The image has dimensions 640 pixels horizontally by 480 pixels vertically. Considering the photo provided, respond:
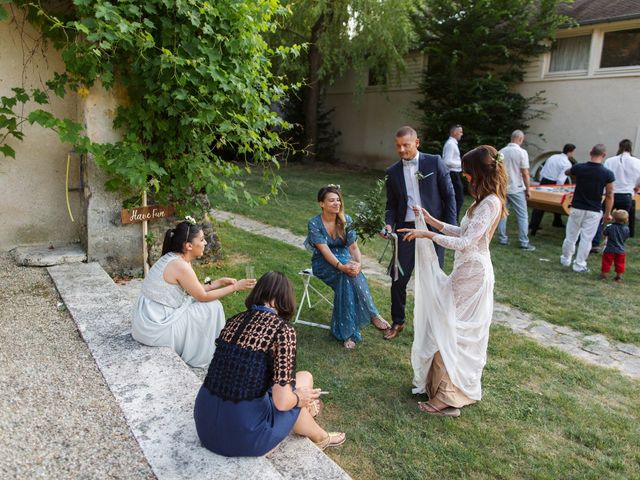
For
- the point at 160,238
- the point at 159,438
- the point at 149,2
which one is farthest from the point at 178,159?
the point at 159,438

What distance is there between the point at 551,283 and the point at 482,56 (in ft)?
31.1

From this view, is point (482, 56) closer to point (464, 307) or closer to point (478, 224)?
point (478, 224)

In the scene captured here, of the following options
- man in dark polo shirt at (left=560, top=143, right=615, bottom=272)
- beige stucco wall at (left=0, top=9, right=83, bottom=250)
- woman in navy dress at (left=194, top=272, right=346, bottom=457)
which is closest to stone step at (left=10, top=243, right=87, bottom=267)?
beige stucco wall at (left=0, top=9, right=83, bottom=250)

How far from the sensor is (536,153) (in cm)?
1477

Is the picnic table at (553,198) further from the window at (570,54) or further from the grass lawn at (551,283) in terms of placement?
the window at (570,54)

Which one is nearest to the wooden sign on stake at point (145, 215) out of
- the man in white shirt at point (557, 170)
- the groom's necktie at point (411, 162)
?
the groom's necktie at point (411, 162)

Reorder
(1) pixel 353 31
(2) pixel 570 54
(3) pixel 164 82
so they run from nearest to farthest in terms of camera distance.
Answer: (3) pixel 164 82 < (2) pixel 570 54 < (1) pixel 353 31

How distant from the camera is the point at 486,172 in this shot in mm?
3590

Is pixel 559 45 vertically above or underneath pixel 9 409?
above

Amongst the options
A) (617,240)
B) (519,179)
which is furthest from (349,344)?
(519,179)

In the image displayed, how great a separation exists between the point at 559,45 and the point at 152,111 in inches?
505

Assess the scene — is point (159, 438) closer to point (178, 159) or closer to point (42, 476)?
point (42, 476)

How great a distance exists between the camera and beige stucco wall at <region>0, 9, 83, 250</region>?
5402 millimetres

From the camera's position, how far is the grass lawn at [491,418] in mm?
3197
